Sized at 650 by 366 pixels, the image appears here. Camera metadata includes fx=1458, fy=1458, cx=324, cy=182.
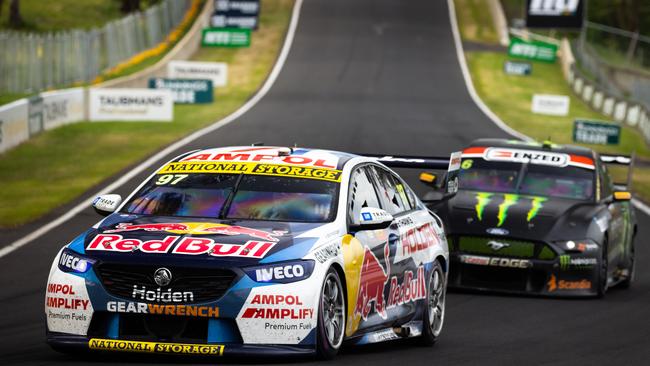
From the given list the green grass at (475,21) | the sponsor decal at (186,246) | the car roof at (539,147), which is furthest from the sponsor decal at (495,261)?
the green grass at (475,21)

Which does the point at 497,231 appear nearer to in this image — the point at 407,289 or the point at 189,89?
the point at 407,289

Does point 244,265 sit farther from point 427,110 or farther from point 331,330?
point 427,110

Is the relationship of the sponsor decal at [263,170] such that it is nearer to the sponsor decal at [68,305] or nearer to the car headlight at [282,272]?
the car headlight at [282,272]

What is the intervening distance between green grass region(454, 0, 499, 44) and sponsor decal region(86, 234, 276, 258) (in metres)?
64.4

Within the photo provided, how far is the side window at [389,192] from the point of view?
11.0 m

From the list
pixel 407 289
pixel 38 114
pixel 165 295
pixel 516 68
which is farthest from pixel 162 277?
pixel 516 68

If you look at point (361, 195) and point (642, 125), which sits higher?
point (361, 195)

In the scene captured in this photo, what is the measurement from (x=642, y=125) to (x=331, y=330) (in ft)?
131

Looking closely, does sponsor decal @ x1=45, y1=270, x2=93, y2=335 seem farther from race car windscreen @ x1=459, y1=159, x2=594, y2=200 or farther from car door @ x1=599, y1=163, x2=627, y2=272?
car door @ x1=599, y1=163, x2=627, y2=272

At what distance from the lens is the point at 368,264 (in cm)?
1002

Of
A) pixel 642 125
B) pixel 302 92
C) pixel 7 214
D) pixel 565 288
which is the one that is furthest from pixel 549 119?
pixel 565 288

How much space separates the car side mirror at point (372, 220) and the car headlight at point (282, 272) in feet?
3.14

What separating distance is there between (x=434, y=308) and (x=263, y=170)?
215cm

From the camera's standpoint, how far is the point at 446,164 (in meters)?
12.8
